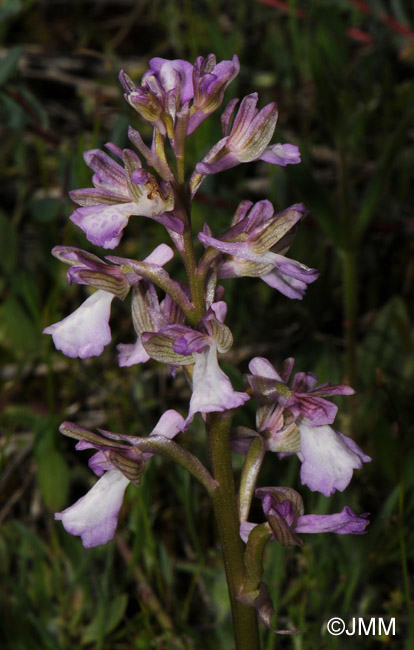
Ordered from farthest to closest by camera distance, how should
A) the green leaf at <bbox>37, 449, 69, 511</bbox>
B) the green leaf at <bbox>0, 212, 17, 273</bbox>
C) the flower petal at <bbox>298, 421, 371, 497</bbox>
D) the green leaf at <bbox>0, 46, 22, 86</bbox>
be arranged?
the green leaf at <bbox>0, 212, 17, 273</bbox>, the green leaf at <bbox>0, 46, 22, 86</bbox>, the green leaf at <bbox>37, 449, 69, 511</bbox>, the flower petal at <bbox>298, 421, 371, 497</bbox>

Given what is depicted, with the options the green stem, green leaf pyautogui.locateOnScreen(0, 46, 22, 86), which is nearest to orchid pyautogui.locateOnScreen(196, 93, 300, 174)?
the green stem

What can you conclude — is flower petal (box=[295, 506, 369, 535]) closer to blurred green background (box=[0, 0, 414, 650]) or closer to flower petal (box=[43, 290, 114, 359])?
blurred green background (box=[0, 0, 414, 650])

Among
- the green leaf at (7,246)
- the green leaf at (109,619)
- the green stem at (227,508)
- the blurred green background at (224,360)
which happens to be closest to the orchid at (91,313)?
the green stem at (227,508)

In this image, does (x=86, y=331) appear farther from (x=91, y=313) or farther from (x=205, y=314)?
(x=205, y=314)

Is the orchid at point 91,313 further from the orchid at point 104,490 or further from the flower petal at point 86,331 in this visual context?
the orchid at point 104,490

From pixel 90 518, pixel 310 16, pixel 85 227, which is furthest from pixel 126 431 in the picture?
pixel 310 16

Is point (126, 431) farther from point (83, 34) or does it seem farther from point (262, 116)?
point (83, 34)
